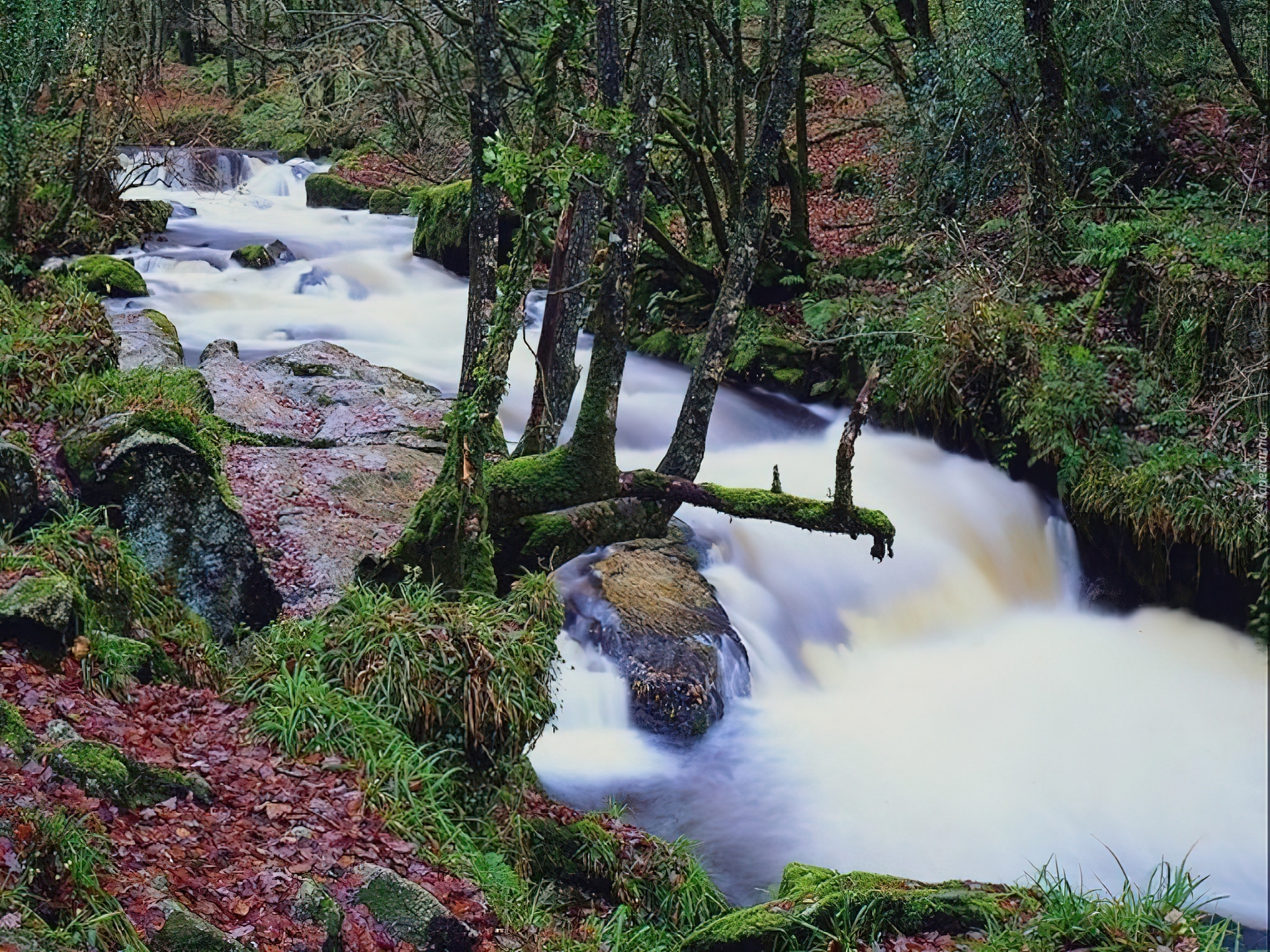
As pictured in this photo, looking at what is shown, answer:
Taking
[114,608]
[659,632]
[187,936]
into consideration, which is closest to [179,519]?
[114,608]

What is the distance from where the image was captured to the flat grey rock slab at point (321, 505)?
22.9 ft

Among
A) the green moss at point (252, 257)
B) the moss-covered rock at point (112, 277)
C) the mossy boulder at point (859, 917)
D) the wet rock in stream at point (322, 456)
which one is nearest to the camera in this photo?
the mossy boulder at point (859, 917)

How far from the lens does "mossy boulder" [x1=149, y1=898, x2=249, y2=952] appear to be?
3277 millimetres

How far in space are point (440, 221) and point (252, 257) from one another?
9.69 feet

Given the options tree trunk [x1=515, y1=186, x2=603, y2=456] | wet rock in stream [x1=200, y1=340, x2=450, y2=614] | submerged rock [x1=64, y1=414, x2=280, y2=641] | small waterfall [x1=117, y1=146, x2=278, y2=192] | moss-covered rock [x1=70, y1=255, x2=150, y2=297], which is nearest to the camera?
submerged rock [x1=64, y1=414, x2=280, y2=641]

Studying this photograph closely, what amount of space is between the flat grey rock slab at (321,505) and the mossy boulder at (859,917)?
3462 mm

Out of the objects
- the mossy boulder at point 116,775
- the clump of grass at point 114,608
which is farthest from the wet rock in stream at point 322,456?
the mossy boulder at point 116,775

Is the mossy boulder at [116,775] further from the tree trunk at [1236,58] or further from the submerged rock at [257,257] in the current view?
the submerged rock at [257,257]

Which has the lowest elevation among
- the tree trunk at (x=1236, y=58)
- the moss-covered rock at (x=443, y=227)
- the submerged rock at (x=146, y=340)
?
the submerged rock at (x=146, y=340)

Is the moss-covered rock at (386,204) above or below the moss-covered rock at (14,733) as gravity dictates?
above

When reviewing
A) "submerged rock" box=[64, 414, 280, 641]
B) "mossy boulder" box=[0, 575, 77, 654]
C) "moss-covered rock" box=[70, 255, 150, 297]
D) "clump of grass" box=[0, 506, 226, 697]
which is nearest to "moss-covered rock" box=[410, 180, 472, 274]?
"moss-covered rock" box=[70, 255, 150, 297]

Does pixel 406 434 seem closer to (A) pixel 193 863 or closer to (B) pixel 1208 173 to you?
(A) pixel 193 863

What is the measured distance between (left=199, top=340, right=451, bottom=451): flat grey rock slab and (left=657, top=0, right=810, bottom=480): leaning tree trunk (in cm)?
321

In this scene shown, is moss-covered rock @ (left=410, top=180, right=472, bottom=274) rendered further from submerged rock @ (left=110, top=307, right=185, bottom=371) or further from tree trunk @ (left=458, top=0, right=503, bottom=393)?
tree trunk @ (left=458, top=0, right=503, bottom=393)
